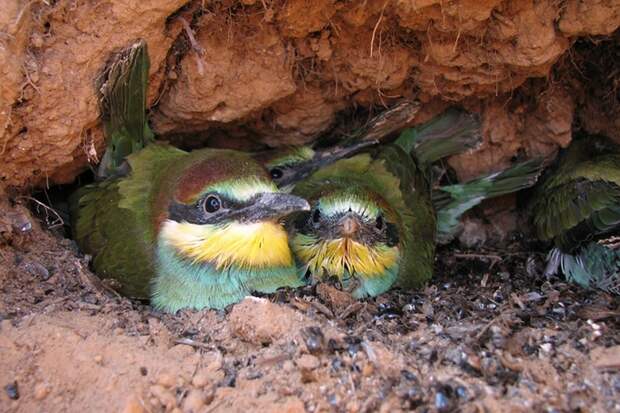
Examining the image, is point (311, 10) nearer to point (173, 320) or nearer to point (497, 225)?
point (173, 320)

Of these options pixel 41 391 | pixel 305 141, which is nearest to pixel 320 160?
pixel 305 141

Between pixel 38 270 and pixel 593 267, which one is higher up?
pixel 38 270

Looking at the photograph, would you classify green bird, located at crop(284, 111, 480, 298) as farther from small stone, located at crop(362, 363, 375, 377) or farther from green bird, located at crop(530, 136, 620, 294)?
small stone, located at crop(362, 363, 375, 377)

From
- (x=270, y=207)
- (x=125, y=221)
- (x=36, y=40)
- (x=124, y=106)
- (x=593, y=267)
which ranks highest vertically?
(x=36, y=40)

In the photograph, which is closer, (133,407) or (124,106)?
(133,407)

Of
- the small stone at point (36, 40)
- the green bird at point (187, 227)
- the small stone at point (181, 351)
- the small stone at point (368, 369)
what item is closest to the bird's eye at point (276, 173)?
the green bird at point (187, 227)

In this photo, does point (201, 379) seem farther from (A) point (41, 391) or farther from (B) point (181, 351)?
(A) point (41, 391)

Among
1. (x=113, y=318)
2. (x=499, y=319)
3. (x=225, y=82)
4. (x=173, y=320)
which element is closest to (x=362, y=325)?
(x=499, y=319)
